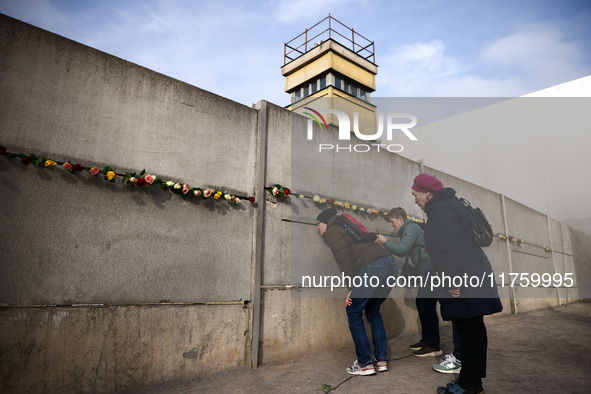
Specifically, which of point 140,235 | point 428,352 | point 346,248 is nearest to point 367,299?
point 346,248

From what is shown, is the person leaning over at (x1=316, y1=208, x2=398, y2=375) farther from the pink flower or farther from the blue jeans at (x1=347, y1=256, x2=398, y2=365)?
the pink flower

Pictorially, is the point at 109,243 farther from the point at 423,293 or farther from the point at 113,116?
the point at 423,293

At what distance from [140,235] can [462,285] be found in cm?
284

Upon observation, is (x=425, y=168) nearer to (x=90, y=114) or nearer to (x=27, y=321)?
(x=90, y=114)

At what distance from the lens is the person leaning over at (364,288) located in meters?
3.98

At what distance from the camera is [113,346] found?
10.8ft

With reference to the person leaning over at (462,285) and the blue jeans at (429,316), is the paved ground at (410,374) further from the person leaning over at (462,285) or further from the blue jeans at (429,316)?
the person leaning over at (462,285)

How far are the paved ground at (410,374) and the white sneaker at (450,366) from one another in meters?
0.08

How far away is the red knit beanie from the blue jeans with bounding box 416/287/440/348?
5.21ft

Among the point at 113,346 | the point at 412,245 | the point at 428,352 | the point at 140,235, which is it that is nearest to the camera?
the point at 113,346

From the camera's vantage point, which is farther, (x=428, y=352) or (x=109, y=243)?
(x=428, y=352)

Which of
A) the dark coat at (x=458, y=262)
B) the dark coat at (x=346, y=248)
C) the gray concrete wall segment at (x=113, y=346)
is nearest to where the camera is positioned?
the gray concrete wall segment at (x=113, y=346)

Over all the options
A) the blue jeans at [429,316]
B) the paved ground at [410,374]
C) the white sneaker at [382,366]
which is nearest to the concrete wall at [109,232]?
the paved ground at [410,374]

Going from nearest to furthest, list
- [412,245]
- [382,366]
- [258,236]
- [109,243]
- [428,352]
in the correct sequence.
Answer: [109,243] → [382,366] → [258,236] → [412,245] → [428,352]
